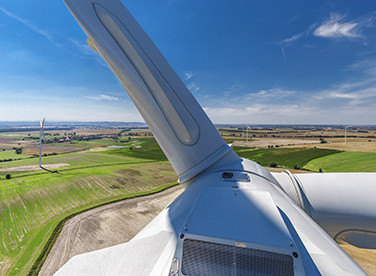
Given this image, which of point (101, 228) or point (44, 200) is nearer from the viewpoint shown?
point (101, 228)

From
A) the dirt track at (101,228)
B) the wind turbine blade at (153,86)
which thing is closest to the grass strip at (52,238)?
the dirt track at (101,228)

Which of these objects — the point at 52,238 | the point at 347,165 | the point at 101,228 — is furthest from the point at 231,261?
the point at 347,165

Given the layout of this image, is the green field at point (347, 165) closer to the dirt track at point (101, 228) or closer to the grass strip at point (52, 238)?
the dirt track at point (101, 228)

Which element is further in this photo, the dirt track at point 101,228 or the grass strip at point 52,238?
the dirt track at point 101,228

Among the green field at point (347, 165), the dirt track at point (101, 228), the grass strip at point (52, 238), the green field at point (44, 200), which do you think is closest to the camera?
the grass strip at point (52, 238)

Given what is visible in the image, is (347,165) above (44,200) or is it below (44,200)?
above

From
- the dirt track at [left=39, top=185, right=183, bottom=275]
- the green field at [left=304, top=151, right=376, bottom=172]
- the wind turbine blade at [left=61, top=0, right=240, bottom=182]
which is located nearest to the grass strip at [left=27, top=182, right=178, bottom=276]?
the dirt track at [left=39, top=185, right=183, bottom=275]

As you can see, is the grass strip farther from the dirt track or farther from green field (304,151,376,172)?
green field (304,151,376,172)

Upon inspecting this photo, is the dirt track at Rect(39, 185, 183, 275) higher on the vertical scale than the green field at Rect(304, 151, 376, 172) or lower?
lower

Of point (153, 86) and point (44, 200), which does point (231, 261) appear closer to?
point (153, 86)
